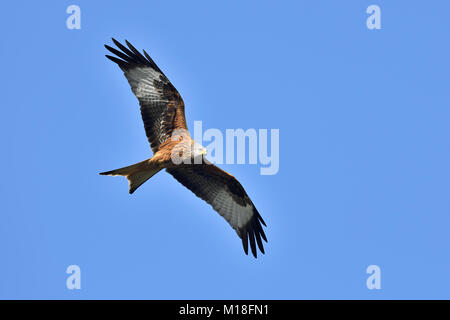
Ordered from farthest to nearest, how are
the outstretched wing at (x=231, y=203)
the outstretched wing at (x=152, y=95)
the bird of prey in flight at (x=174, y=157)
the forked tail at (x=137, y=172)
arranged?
1. the outstretched wing at (x=231, y=203)
2. the outstretched wing at (x=152, y=95)
3. the bird of prey in flight at (x=174, y=157)
4. the forked tail at (x=137, y=172)

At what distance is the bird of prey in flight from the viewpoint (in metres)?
9.97

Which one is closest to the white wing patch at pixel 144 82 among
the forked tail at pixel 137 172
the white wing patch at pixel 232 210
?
the forked tail at pixel 137 172

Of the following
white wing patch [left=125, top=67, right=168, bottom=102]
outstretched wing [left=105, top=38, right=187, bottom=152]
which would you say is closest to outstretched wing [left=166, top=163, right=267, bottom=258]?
outstretched wing [left=105, top=38, right=187, bottom=152]

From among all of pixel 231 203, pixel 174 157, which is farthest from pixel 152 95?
pixel 231 203

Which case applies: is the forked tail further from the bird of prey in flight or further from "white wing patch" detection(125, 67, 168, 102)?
"white wing patch" detection(125, 67, 168, 102)

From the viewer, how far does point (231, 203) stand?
11.0m

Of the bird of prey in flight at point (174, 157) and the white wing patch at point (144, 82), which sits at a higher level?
the white wing patch at point (144, 82)

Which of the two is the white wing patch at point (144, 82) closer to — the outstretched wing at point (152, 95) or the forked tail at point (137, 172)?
the outstretched wing at point (152, 95)

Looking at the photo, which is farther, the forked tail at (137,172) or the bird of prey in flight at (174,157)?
the bird of prey in flight at (174,157)

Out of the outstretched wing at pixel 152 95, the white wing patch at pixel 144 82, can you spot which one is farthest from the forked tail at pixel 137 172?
the white wing patch at pixel 144 82

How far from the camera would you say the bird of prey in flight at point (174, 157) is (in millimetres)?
9969

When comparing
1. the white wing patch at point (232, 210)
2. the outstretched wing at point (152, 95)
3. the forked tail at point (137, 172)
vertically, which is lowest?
the white wing patch at point (232, 210)

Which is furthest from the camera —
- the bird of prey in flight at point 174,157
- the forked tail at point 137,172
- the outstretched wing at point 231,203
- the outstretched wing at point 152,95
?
the outstretched wing at point 231,203
